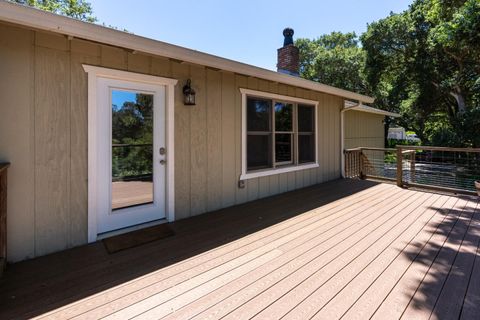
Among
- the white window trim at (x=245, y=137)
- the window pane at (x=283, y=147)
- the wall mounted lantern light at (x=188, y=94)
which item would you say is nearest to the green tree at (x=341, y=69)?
the white window trim at (x=245, y=137)

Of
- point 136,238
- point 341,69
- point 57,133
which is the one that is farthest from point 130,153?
point 341,69

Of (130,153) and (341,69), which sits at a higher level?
(341,69)

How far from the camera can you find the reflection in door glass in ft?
10.5

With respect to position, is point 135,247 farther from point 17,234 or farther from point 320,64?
point 320,64

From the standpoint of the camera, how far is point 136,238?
10.1 feet

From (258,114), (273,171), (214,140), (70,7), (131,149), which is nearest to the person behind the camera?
(131,149)

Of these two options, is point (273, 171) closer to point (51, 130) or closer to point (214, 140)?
point (214, 140)

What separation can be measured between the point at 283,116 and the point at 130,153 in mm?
3262

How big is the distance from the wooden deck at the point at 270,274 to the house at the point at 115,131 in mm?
435

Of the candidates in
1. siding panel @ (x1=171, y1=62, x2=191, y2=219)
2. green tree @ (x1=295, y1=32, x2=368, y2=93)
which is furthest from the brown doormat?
green tree @ (x1=295, y1=32, x2=368, y2=93)

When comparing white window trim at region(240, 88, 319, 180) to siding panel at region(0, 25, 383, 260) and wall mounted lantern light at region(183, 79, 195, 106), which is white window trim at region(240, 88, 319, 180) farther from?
wall mounted lantern light at region(183, 79, 195, 106)

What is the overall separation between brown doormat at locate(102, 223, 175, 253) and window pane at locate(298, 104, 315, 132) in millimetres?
3824

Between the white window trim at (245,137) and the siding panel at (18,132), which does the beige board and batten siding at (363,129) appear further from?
the siding panel at (18,132)

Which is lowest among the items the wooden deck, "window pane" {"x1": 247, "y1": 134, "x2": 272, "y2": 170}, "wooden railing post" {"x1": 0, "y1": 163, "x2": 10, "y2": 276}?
the wooden deck
